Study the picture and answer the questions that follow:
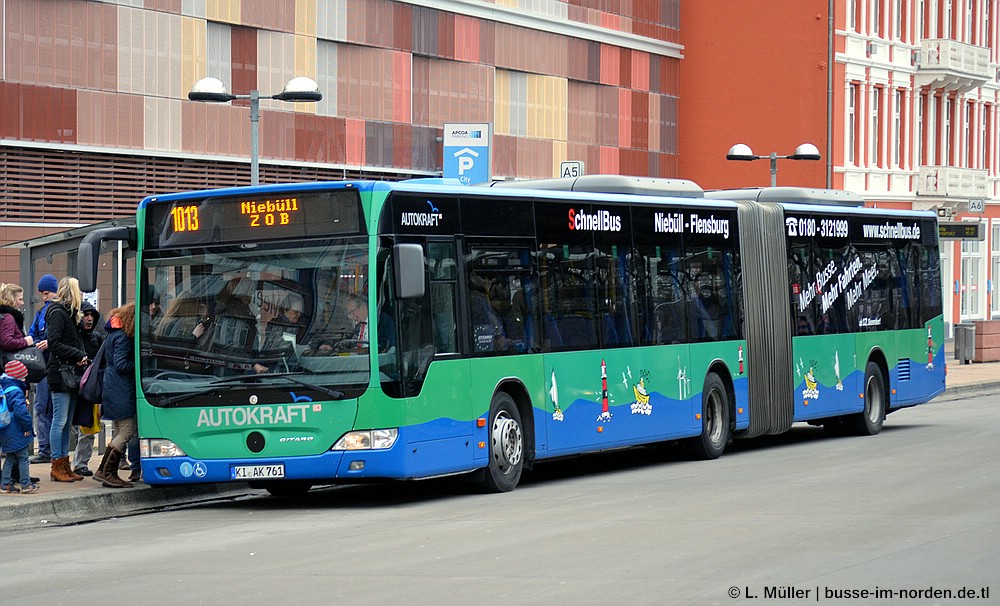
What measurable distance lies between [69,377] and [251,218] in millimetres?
2575

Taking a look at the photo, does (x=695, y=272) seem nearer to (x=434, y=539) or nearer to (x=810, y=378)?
(x=810, y=378)

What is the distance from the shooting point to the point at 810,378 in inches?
873

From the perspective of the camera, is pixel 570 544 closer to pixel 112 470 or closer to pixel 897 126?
pixel 112 470

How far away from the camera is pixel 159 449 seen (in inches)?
590

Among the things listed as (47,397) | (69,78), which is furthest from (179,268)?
(69,78)

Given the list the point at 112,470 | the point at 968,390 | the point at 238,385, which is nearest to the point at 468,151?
Result: the point at 112,470

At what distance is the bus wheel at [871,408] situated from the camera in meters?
23.7

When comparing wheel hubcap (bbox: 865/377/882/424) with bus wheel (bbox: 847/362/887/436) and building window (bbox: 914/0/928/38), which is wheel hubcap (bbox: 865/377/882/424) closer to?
bus wheel (bbox: 847/362/887/436)

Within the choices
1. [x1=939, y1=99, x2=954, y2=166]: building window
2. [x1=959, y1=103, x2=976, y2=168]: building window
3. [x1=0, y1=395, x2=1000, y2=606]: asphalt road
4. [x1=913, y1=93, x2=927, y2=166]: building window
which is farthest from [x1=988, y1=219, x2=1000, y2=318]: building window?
[x1=0, y1=395, x2=1000, y2=606]: asphalt road

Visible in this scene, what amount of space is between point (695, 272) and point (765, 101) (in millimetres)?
35843

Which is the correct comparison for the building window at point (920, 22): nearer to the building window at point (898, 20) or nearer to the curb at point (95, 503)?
the building window at point (898, 20)

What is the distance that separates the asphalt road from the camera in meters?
9.51

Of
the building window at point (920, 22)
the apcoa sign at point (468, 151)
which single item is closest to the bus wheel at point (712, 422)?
the apcoa sign at point (468, 151)

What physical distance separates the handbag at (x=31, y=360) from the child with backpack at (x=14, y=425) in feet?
0.41
